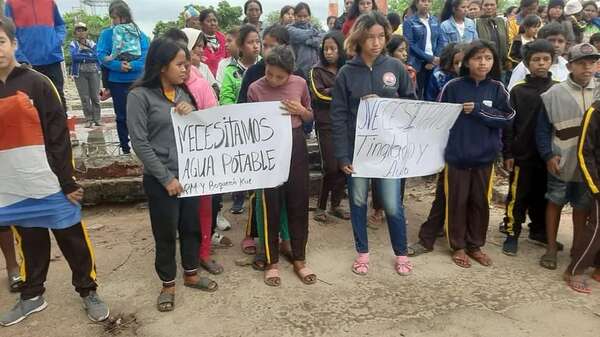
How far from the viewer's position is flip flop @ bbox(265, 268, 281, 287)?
12.0 ft

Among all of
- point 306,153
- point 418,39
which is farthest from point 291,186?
point 418,39

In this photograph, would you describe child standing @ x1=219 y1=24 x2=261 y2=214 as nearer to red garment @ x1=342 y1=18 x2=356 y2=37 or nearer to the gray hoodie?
the gray hoodie

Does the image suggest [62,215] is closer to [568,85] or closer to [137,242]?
[137,242]

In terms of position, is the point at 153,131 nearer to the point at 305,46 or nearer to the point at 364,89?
the point at 364,89

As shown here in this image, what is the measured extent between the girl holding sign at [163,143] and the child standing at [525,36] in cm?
486

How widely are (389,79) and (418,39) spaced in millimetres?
3094

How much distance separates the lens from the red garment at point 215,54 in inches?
223

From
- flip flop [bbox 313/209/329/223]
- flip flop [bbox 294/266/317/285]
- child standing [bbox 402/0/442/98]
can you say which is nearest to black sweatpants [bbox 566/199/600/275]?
flip flop [bbox 294/266/317/285]

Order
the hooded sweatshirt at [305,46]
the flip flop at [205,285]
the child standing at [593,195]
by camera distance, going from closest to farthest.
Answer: the child standing at [593,195] < the flip flop at [205,285] < the hooded sweatshirt at [305,46]

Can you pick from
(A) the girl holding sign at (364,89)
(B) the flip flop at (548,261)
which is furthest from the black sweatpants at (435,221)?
(B) the flip flop at (548,261)

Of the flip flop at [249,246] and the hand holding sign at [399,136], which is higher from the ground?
the hand holding sign at [399,136]

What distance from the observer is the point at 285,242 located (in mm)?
4180

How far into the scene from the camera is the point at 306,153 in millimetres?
3725

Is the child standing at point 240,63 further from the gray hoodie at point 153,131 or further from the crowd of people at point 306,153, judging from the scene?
the gray hoodie at point 153,131
